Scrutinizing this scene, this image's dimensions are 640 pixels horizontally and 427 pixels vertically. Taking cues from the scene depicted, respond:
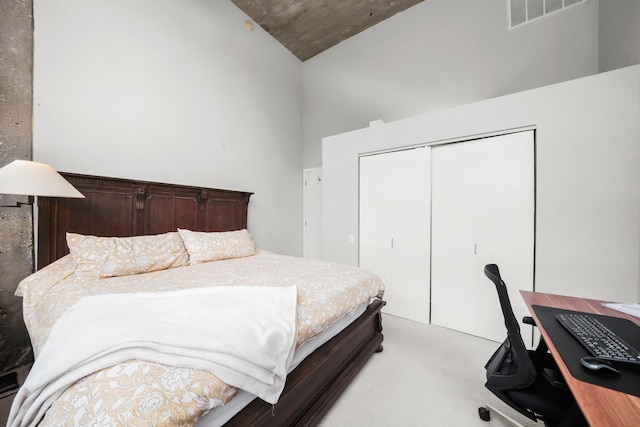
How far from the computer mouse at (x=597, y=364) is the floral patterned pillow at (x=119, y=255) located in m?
2.62

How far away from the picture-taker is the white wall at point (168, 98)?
1985 millimetres

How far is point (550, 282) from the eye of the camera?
2074mm

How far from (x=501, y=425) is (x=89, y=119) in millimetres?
3920

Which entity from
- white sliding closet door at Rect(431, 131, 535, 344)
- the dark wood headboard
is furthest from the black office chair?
the dark wood headboard

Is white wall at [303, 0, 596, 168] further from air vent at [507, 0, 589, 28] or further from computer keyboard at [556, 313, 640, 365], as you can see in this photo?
computer keyboard at [556, 313, 640, 365]

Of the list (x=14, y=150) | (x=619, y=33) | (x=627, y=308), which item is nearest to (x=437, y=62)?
(x=619, y=33)

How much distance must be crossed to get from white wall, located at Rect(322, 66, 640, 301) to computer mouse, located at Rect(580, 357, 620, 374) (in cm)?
171

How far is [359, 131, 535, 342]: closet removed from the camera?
224cm

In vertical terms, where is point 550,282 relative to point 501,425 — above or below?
above

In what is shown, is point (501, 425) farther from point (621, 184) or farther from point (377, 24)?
point (377, 24)

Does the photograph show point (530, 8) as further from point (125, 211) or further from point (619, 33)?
point (125, 211)

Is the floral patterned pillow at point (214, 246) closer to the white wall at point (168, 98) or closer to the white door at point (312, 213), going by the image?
the white wall at point (168, 98)

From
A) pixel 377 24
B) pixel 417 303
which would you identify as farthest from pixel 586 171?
pixel 377 24

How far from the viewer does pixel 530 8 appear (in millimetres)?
2350
